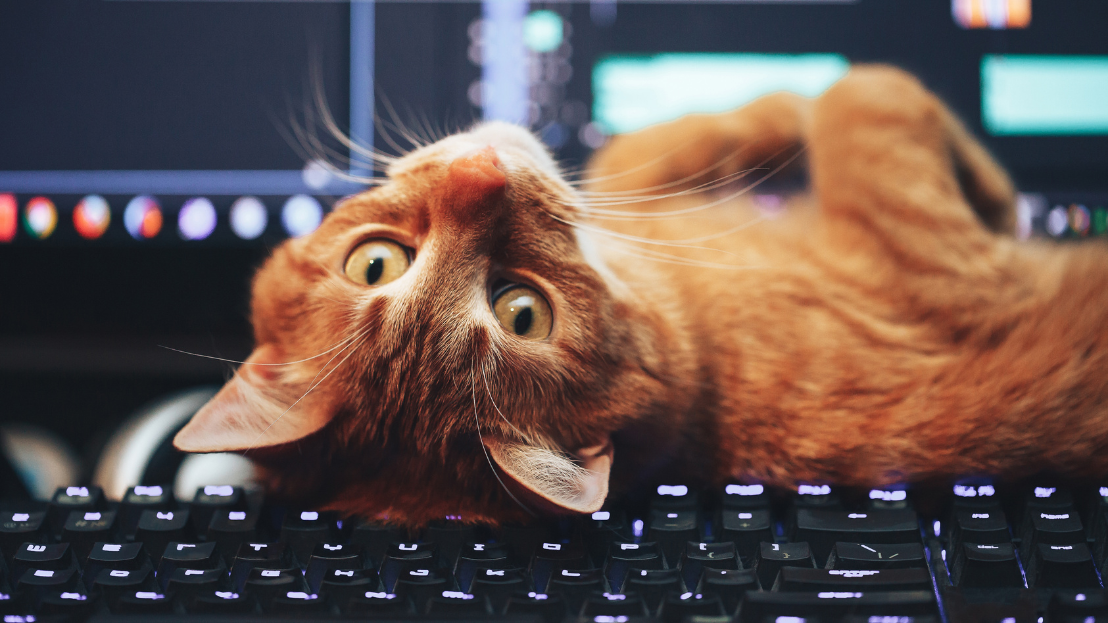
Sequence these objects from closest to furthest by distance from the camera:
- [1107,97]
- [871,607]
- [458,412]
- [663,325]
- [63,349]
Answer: [871,607]
[458,412]
[663,325]
[1107,97]
[63,349]

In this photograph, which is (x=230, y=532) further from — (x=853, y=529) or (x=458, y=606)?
(x=853, y=529)

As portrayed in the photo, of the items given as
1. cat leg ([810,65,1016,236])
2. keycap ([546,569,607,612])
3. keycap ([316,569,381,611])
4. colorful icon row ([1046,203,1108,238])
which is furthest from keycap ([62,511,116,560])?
colorful icon row ([1046,203,1108,238])

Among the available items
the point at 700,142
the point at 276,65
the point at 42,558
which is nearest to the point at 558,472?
the point at 42,558

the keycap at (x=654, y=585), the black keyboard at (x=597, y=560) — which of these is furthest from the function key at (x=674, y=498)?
the keycap at (x=654, y=585)

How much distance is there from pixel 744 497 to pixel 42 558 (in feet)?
2.32

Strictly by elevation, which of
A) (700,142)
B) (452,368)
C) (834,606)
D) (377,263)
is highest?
(700,142)

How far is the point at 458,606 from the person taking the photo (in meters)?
0.64

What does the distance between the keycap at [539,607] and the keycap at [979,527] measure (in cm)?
39

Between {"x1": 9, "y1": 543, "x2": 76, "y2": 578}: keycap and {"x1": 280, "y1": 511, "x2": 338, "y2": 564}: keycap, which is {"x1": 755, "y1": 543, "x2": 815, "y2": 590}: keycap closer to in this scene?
{"x1": 280, "y1": 511, "x2": 338, "y2": 564}: keycap

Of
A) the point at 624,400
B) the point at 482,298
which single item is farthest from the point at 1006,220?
the point at 482,298

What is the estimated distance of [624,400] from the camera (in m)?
0.81

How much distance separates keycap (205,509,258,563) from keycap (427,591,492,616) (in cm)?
23

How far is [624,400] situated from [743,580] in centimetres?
23

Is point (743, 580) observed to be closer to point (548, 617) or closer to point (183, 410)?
point (548, 617)
